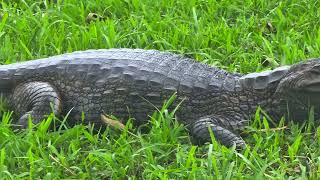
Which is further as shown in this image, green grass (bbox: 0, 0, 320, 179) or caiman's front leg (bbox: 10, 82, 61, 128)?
caiman's front leg (bbox: 10, 82, 61, 128)

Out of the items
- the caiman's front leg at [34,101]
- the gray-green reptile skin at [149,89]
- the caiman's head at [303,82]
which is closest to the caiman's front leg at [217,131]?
the gray-green reptile skin at [149,89]

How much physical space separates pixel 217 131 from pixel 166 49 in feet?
5.39

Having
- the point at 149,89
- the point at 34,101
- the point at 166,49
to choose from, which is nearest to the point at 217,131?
the point at 149,89

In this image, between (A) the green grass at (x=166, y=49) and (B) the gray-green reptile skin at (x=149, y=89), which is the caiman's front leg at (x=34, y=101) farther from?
(A) the green grass at (x=166, y=49)

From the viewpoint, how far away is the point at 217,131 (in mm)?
4934

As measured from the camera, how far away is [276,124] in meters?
5.10

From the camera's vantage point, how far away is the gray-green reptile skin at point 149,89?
509 cm

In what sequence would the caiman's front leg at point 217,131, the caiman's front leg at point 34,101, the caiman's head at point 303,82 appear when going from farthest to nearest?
the caiman's front leg at point 34,101 → the caiman's head at point 303,82 → the caiman's front leg at point 217,131

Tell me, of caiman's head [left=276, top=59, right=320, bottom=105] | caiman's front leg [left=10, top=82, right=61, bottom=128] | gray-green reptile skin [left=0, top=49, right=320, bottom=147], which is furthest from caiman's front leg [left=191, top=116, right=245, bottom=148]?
caiman's front leg [left=10, top=82, right=61, bottom=128]

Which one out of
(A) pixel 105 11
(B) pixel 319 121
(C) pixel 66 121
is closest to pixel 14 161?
(C) pixel 66 121

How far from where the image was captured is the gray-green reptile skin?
509 cm

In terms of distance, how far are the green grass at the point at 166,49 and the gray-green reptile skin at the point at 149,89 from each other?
0.16 metres

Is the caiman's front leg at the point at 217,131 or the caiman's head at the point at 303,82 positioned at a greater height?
the caiman's head at the point at 303,82

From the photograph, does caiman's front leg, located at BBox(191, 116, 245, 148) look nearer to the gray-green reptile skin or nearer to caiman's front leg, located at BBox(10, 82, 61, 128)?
the gray-green reptile skin
